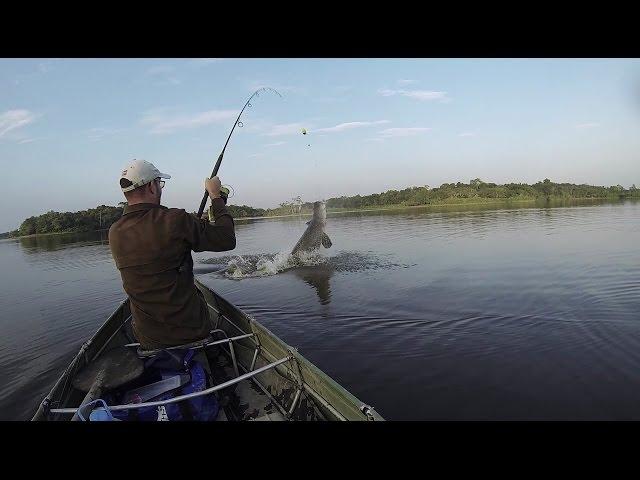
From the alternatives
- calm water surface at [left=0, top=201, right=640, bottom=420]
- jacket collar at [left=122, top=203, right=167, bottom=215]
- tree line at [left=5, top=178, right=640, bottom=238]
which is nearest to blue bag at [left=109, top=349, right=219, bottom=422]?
jacket collar at [left=122, top=203, right=167, bottom=215]

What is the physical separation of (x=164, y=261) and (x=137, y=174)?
2.97ft

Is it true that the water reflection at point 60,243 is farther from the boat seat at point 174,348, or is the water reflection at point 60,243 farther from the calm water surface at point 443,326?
the boat seat at point 174,348

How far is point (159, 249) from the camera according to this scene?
12.1 feet

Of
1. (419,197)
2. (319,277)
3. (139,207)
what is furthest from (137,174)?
(419,197)

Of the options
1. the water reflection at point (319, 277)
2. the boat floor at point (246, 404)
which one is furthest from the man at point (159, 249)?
the water reflection at point (319, 277)

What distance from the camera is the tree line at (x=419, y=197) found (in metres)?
77.2

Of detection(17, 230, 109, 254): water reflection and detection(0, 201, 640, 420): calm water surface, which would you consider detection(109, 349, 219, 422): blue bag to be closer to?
detection(0, 201, 640, 420): calm water surface

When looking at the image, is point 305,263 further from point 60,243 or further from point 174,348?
point 60,243

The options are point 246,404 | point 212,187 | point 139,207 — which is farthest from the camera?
point 246,404

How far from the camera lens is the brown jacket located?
3.66 metres

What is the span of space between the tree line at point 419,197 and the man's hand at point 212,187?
75649mm
